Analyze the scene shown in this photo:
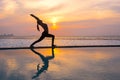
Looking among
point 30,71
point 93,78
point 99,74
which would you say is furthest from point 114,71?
point 30,71

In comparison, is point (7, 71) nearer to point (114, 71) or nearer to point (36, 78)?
point (36, 78)

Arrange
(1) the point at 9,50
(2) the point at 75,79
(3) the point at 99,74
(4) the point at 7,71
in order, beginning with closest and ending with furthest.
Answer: (2) the point at 75,79 < (3) the point at 99,74 < (4) the point at 7,71 < (1) the point at 9,50

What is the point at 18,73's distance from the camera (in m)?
8.10

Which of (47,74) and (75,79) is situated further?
(47,74)

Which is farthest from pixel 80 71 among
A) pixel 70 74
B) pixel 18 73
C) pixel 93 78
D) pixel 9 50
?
pixel 9 50

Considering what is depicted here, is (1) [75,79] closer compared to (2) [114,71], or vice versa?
(1) [75,79]

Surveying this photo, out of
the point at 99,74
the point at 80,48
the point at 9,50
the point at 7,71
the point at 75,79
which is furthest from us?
the point at 80,48

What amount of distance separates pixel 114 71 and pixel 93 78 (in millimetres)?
1462

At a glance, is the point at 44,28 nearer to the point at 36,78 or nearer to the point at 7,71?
the point at 7,71

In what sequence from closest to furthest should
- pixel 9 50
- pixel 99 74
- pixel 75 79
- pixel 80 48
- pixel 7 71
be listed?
pixel 75 79
pixel 99 74
pixel 7 71
pixel 9 50
pixel 80 48

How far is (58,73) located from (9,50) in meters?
7.94

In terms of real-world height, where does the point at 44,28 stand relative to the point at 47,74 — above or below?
above

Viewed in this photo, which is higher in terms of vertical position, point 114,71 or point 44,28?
point 44,28

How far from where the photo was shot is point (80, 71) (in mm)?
8461
